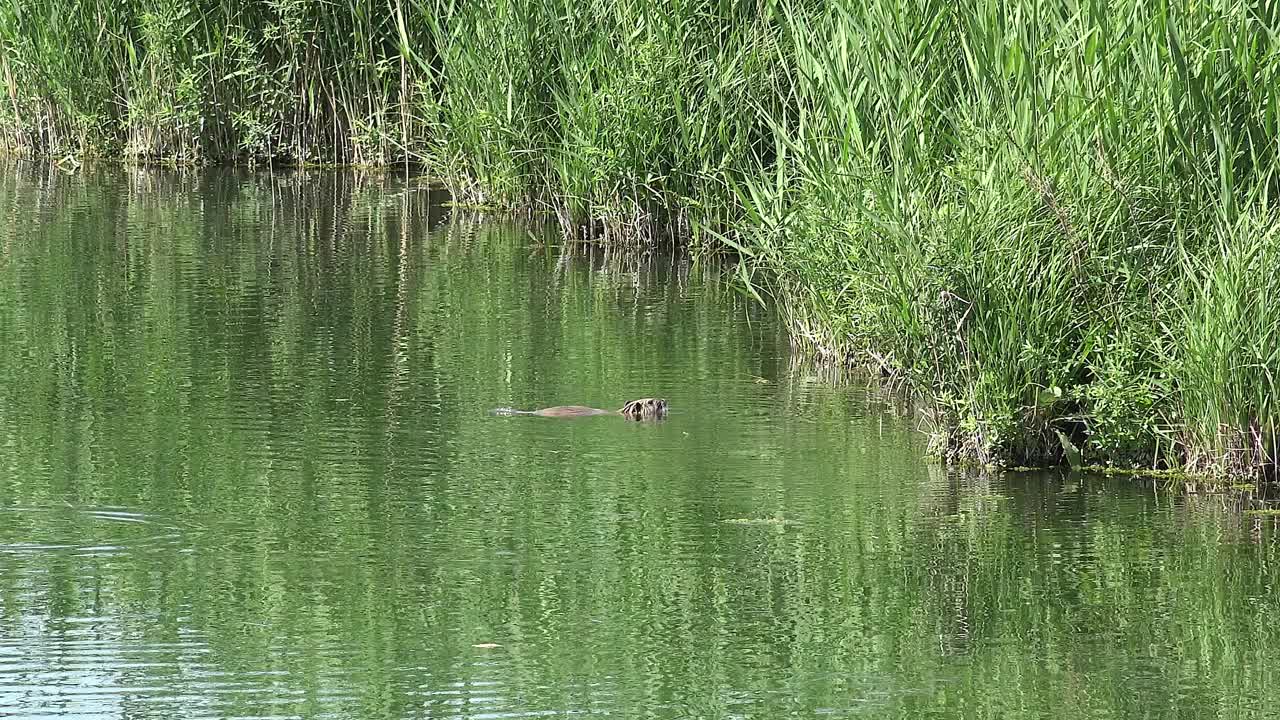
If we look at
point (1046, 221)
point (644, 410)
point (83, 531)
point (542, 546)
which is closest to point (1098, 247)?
point (1046, 221)

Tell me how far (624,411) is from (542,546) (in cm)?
189

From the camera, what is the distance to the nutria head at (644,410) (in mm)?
7797

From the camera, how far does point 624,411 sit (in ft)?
25.7

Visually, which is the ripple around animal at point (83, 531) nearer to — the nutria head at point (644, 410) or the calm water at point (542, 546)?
the calm water at point (542, 546)

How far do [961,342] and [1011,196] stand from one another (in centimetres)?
53

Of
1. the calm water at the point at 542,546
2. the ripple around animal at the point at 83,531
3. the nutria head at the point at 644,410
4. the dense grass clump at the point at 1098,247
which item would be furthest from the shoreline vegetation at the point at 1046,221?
the ripple around animal at the point at 83,531

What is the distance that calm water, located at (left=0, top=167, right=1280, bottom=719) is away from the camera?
15.9 ft

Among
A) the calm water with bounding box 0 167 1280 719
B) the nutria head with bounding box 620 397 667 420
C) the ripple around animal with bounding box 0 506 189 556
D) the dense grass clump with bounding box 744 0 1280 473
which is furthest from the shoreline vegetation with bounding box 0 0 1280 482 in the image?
the ripple around animal with bounding box 0 506 189 556

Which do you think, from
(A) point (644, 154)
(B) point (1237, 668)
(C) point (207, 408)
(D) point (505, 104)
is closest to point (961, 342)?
(B) point (1237, 668)

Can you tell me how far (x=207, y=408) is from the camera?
7.84 meters

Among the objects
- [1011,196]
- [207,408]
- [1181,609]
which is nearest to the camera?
[1181,609]

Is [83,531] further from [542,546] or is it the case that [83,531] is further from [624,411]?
[624,411]

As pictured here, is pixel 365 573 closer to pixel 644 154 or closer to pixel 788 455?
pixel 788 455

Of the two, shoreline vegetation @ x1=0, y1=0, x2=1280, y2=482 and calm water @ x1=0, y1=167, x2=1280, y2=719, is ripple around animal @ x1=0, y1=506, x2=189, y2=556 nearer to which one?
calm water @ x1=0, y1=167, x2=1280, y2=719
